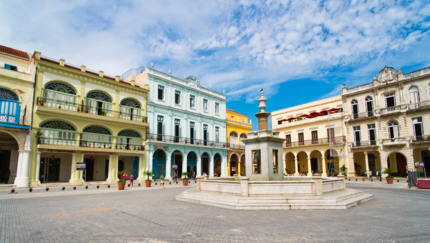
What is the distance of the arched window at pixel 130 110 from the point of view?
28.2 metres

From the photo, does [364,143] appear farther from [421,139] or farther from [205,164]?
[205,164]

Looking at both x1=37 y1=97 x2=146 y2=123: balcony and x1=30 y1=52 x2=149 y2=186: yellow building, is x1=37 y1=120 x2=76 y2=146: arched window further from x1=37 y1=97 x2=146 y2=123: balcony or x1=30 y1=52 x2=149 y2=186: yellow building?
x1=37 y1=97 x2=146 y2=123: balcony

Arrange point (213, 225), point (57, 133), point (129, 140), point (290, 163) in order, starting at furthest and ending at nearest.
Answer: point (290, 163)
point (129, 140)
point (57, 133)
point (213, 225)

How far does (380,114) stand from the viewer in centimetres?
3128

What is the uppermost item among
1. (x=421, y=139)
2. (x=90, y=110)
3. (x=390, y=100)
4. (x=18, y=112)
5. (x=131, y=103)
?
(x=390, y=100)

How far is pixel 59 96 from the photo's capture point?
23625 millimetres

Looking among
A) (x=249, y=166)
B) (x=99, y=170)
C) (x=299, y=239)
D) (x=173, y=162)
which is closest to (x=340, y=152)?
(x=173, y=162)

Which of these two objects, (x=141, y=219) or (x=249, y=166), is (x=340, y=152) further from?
(x=141, y=219)

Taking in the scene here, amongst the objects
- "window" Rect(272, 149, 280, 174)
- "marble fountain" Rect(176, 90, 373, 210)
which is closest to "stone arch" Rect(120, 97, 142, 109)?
"marble fountain" Rect(176, 90, 373, 210)

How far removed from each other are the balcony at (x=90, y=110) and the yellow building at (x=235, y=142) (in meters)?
16.3

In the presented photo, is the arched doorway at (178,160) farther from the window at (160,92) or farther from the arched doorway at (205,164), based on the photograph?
the window at (160,92)

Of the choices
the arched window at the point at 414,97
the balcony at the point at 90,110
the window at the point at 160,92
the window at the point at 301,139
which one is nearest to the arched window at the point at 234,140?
the window at the point at 301,139

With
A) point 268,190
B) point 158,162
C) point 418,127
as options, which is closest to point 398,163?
point 418,127

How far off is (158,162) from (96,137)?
9.21m
